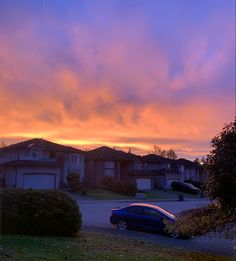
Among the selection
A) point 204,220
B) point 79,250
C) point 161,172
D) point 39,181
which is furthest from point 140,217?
point 161,172

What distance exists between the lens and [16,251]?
33.2 ft

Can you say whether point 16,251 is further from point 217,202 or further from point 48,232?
point 217,202

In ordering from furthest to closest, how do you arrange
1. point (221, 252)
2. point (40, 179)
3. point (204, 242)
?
point (40, 179) < point (204, 242) < point (221, 252)

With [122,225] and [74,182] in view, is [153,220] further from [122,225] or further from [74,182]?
[74,182]

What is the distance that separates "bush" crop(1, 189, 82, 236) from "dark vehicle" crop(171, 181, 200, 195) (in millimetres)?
56082

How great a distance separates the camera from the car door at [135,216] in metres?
20.9

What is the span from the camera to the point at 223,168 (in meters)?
10.4

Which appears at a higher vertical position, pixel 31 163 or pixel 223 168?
pixel 31 163

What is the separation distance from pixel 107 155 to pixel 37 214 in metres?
53.8

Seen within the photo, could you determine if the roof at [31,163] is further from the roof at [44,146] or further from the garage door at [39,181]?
the roof at [44,146]

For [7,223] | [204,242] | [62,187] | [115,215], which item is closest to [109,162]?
[62,187]

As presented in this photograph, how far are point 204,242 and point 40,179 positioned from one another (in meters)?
37.1

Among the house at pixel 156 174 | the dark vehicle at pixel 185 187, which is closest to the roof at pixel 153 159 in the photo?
the house at pixel 156 174

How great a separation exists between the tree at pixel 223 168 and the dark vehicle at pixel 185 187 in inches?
2302
